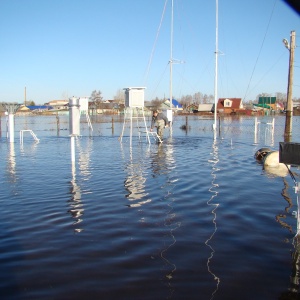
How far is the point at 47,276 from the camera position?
4.46 metres

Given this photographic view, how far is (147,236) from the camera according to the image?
5.83 meters

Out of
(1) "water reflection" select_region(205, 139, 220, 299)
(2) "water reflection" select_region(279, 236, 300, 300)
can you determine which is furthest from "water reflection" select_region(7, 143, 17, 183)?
(2) "water reflection" select_region(279, 236, 300, 300)

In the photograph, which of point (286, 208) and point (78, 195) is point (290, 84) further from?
point (78, 195)

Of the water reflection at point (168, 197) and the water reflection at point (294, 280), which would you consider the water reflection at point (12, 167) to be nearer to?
the water reflection at point (168, 197)

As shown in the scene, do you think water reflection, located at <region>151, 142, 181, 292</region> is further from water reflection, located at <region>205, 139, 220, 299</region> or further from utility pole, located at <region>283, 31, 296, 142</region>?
utility pole, located at <region>283, 31, 296, 142</region>

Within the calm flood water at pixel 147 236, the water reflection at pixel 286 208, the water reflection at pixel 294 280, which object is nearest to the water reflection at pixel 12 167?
the calm flood water at pixel 147 236

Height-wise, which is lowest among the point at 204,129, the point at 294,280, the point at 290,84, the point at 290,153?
the point at 294,280

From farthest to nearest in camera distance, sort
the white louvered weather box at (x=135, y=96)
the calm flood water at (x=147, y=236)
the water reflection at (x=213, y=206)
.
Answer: the white louvered weather box at (x=135, y=96) → the water reflection at (x=213, y=206) → the calm flood water at (x=147, y=236)

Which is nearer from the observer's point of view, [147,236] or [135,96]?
[147,236]

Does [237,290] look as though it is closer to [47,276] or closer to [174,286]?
[174,286]

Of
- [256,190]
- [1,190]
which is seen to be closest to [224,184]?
[256,190]

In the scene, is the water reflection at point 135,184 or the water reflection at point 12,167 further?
the water reflection at point 12,167

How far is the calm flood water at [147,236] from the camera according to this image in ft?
13.9

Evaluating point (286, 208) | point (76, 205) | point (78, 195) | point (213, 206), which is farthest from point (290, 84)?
point (76, 205)
